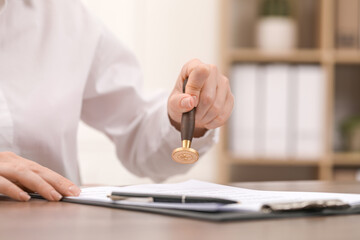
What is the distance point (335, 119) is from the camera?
254 centimetres

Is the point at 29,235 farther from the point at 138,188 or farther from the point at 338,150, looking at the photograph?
the point at 338,150

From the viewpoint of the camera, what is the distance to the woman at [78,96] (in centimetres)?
97

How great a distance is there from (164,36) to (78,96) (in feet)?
4.07

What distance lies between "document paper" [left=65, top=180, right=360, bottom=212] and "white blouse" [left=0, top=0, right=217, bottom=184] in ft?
1.03

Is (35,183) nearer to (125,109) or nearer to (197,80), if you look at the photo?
(197,80)

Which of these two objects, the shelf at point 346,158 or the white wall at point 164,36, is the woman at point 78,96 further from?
the shelf at point 346,158

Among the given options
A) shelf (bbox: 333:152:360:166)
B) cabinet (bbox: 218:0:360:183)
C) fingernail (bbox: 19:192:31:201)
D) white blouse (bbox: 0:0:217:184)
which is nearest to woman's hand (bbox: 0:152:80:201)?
fingernail (bbox: 19:192:31:201)

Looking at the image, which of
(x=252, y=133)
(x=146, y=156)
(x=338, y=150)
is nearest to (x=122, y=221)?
(x=146, y=156)

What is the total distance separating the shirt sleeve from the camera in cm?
129

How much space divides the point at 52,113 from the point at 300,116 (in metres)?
1.36

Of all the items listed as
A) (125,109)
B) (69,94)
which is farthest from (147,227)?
(125,109)

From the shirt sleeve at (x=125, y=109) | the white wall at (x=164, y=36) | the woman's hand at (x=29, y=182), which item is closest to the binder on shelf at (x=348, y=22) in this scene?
the white wall at (x=164, y=36)

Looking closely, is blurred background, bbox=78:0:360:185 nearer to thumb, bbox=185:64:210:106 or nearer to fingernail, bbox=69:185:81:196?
thumb, bbox=185:64:210:106

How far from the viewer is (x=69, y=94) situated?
3.84 feet
